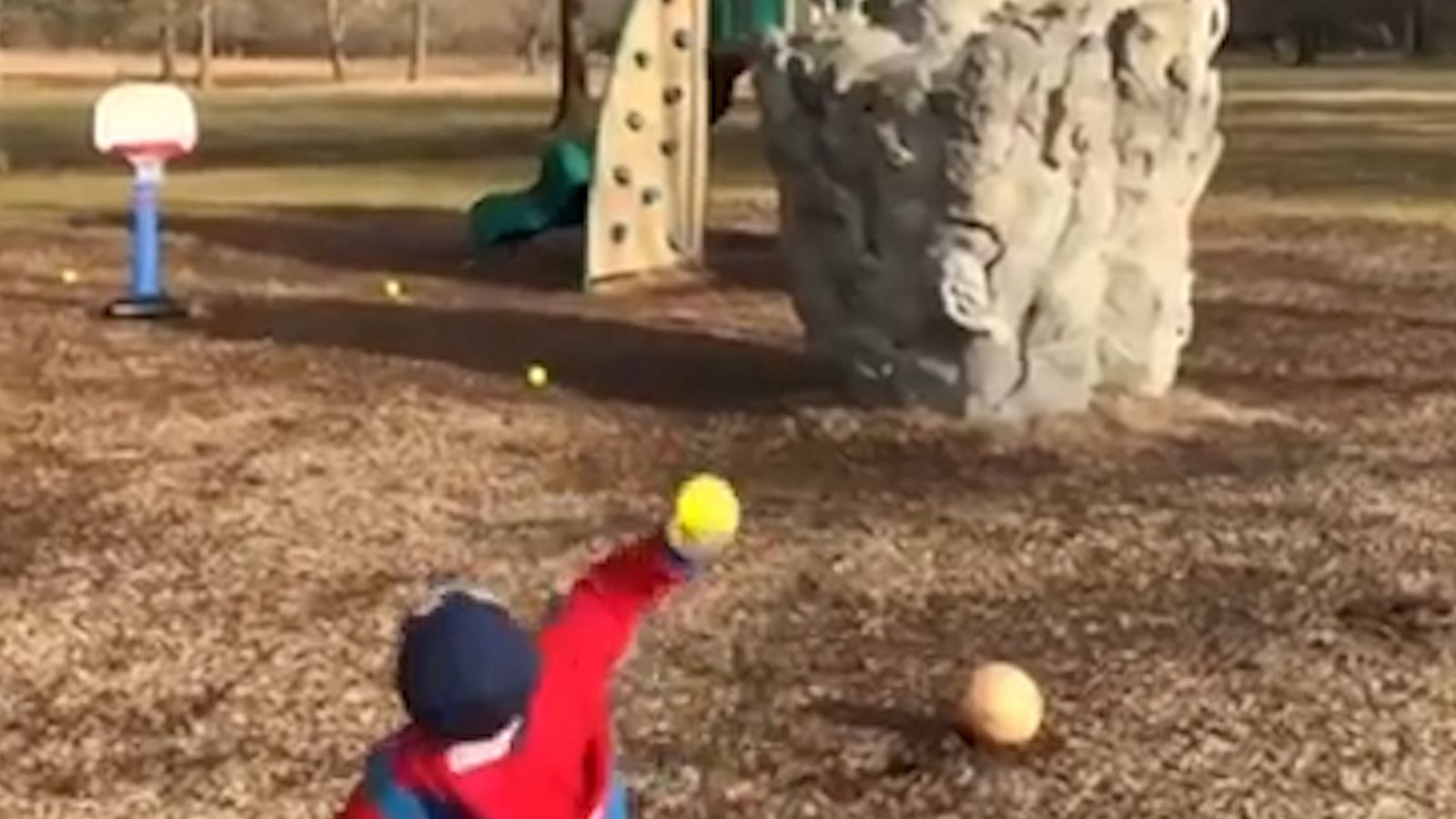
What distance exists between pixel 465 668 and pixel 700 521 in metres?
0.50

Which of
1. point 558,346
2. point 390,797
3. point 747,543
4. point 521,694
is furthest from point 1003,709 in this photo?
point 558,346

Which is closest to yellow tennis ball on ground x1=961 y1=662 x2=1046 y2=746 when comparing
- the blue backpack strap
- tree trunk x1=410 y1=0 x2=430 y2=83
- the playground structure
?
the blue backpack strap

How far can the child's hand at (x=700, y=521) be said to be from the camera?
3.89 meters

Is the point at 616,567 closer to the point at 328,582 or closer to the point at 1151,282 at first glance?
the point at 328,582

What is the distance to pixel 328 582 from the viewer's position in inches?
336

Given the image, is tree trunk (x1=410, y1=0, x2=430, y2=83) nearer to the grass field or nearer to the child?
the grass field

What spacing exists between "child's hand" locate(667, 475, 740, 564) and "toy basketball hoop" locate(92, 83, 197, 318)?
1048 centimetres

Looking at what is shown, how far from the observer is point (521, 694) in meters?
3.55

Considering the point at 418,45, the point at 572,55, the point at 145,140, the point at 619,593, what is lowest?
the point at 418,45

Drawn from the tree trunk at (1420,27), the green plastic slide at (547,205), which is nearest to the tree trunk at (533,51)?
the tree trunk at (1420,27)

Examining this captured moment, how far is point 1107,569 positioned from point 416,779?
505 cm

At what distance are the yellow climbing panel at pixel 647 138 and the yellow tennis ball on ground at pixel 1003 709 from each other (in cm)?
914

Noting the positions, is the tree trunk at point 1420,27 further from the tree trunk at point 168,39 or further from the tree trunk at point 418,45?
the tree trunk at point 168,39

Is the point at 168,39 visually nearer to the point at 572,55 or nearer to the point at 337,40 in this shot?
the point at 337,40
